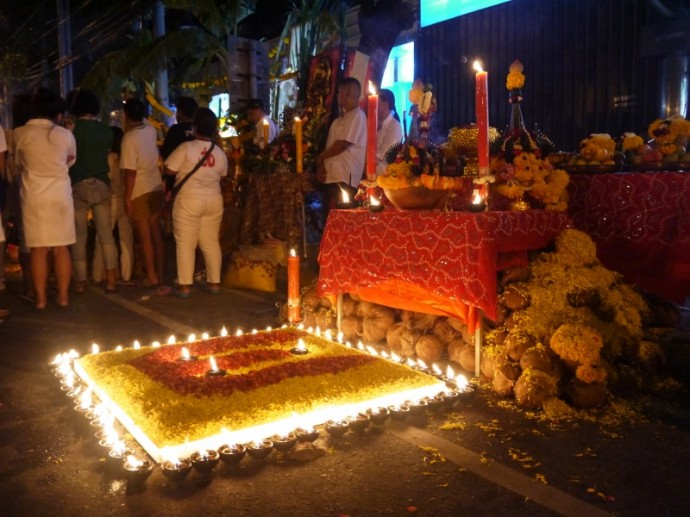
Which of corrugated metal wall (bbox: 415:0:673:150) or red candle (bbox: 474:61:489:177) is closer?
red candle (bbox: 474:61:489:177)

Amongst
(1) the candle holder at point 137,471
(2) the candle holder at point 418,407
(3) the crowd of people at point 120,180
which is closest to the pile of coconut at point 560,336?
(2) the candle holder at point 418,407

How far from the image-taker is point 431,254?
13.9 feet

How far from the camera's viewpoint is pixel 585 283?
3.97 m

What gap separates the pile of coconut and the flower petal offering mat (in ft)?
1.42

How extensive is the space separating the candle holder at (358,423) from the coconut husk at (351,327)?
72.2 inches

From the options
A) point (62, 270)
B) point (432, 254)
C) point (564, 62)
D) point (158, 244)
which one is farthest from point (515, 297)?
point (564, 62)

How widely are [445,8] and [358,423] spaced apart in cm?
1038

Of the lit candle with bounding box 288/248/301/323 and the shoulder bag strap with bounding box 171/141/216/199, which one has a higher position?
the shoulder bag strap with bounding box 171/141/216/199

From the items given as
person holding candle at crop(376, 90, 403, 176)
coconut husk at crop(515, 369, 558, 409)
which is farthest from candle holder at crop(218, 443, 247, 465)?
person holding candle at crop(376, 90, 403, 176)

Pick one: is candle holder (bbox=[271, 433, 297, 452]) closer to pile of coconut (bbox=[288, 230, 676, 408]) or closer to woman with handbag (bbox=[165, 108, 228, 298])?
pile of coconut (bbox=[288, 230, 676, 408])

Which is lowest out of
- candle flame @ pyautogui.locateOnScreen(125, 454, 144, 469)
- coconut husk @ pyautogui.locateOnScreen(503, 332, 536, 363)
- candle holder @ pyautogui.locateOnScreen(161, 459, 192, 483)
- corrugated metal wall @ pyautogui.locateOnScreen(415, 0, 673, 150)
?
candle holder @ pyautogui.locateOnScreen(161, 459, 192, 483)

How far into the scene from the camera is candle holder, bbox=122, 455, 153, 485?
2762mm

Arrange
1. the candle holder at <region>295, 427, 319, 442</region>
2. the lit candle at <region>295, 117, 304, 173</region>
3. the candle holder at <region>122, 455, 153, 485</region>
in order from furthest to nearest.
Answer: the lit candle at <region>295, 117, 304, 173</region> < the candle holder at <region>295, 427, 319, 442</region> < the candle holder at <region>122, 455, 153, 485</region>

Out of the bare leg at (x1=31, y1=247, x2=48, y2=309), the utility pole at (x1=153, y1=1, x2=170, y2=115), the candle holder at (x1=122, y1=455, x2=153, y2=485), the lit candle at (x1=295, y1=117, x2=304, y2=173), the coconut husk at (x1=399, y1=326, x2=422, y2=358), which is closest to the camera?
the candle holder at (x1=122, y1=455, x2=153, y2=485)
